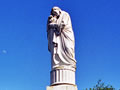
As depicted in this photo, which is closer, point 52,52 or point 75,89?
point 75,89

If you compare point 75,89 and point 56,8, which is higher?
point 56,8

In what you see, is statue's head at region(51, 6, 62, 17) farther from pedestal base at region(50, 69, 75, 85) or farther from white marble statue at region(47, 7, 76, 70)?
pedestal base at region(50, 69, 75, 85)

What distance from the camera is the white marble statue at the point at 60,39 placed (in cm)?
1332

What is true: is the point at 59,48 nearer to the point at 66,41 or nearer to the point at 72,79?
the point at 66,41

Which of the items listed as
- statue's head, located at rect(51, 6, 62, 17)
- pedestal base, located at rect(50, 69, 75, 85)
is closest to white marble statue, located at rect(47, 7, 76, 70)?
statue's head, located at rect(51, 6, 62, 17)

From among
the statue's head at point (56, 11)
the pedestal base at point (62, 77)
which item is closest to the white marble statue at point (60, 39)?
the statue's head at point (56, 11)

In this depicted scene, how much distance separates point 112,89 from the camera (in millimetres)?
44344

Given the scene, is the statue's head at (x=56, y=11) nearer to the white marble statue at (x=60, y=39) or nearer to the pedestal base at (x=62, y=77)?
the white marble statue at (x=60, y=39)

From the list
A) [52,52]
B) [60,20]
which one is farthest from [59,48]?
[60,20]

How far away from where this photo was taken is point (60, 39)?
1374 centimetres

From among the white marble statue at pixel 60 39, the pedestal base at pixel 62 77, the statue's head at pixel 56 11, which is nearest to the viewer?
the pedestal base at pixel 62 77

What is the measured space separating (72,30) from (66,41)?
819 millimetres

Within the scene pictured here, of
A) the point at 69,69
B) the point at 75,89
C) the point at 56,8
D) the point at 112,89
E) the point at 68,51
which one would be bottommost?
the point at 75,89

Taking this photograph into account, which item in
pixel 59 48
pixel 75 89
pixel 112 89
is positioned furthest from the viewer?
pixel 112 89
